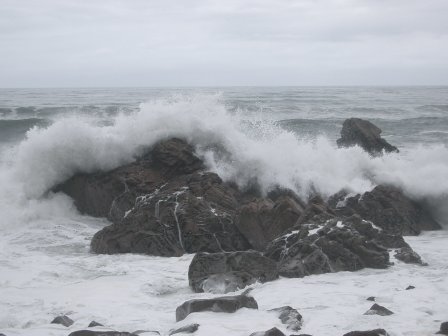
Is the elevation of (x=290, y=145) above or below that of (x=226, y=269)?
above

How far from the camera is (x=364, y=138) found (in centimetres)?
1412

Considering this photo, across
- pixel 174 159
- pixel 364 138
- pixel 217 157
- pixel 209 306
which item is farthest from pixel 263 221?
pixel 364 138

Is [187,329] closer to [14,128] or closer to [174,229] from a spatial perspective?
[174,229]

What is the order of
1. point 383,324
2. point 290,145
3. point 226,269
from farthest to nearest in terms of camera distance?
point 290,145 < point 226,269 < point 383,324

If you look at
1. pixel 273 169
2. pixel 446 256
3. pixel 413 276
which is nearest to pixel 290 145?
pixel 273 169

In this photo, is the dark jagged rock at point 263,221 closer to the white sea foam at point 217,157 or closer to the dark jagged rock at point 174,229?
the dark jagged rock at point 174,229

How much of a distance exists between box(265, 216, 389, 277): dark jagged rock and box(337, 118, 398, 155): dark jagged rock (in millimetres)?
6157

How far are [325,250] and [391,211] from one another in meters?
2.85

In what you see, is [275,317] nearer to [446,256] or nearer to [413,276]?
[413,276]

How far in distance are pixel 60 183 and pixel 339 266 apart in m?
6.57

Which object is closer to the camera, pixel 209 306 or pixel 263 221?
pixel 209 306

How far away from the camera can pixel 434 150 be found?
12.8 meters

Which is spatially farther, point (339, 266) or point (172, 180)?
point (172, 180)

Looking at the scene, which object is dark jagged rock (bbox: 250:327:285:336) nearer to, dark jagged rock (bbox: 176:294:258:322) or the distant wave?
dark jagged rock (bbox: 176:294:258:322)
